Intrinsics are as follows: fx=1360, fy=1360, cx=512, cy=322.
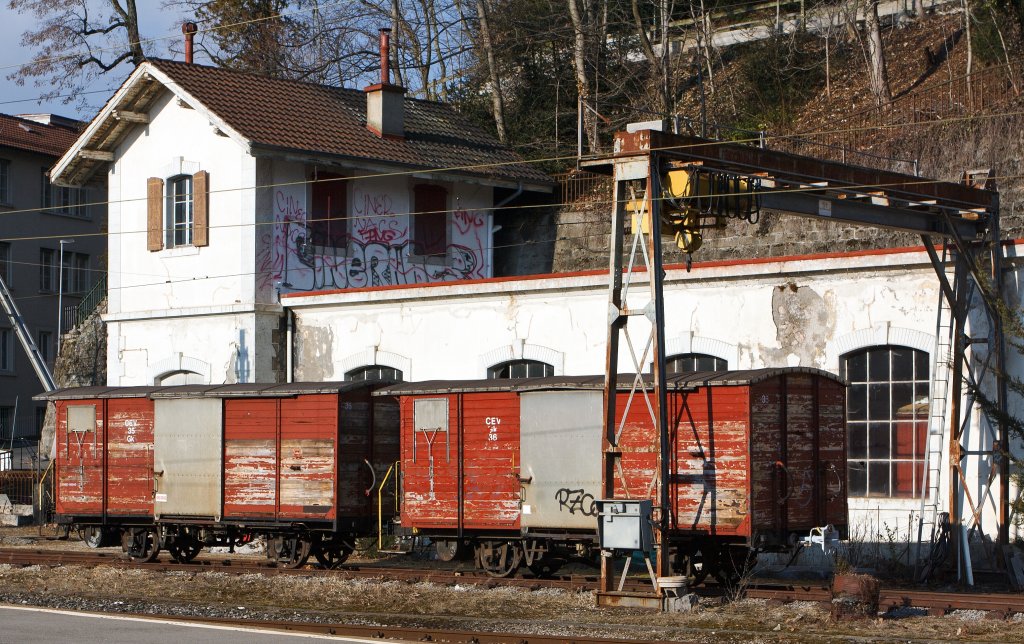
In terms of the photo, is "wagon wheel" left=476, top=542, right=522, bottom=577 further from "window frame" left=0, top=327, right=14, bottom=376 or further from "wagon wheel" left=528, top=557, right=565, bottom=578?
"window frame" left=0, top=327, right=14, bottom=376

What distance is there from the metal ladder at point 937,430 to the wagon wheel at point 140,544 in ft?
37.5

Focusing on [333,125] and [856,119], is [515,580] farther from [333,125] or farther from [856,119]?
[856,119]

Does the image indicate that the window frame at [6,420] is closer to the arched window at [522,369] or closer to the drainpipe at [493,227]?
the drainpipe at [493,227]

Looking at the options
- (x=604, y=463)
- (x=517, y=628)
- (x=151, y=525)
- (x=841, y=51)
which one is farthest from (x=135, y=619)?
(x=841, y=51)

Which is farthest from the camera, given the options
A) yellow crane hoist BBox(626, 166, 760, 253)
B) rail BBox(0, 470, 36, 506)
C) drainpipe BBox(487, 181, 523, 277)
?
rail BBox(0, 470, 36, 506)

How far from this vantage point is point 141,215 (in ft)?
96.0

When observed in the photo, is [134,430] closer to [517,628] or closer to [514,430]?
[514,430]

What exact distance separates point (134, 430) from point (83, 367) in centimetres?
1321

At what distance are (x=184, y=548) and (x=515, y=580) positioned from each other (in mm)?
6326

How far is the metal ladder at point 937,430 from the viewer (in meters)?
18.6

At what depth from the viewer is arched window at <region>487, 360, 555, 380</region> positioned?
22.9 meters

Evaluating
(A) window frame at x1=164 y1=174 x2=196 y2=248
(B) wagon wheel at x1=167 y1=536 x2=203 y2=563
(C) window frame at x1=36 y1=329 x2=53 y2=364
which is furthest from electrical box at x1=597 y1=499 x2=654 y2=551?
(C) window frame at x1=36 y1=329 x2=53 y2=364

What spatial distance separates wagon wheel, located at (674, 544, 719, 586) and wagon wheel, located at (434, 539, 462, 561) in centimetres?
319

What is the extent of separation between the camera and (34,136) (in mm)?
51469
